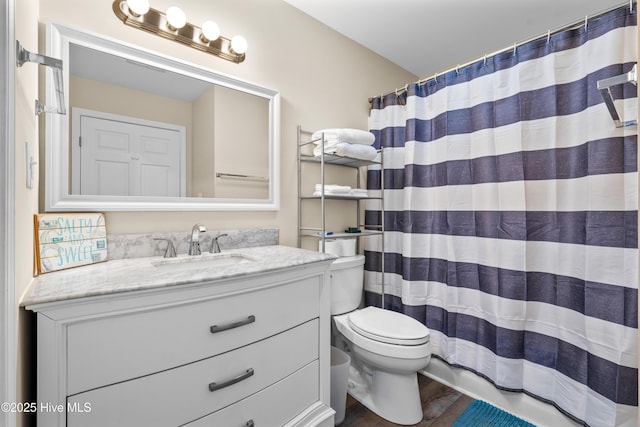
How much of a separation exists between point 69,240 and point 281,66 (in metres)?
1.43

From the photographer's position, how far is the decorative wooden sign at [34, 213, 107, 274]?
0.97 metres

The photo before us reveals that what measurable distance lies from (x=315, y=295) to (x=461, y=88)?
4.92ft

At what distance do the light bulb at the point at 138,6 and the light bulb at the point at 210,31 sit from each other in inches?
9.8

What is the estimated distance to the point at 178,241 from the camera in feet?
4.52

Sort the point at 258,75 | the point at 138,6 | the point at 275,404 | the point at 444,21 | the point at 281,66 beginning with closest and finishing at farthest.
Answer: the point at 275,404, the point at 138,6, the point at 258,75, the point at 281,66, the point at 444,21

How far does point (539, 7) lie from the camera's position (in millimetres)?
1771

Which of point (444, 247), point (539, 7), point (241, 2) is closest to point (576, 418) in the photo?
point (444, 247)

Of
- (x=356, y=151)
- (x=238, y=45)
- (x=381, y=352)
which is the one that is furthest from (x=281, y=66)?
(x=381, y=352)

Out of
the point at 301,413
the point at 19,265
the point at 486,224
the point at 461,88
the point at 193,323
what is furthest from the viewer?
the point at 461,88

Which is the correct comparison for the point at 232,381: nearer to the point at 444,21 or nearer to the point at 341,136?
the point at 341,136

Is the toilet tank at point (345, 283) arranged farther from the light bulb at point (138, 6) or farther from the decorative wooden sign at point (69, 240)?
the light bulb at point (138, 6)

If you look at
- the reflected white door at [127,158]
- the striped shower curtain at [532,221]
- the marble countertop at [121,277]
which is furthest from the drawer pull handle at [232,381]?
the striped shower curtain at [532,221]

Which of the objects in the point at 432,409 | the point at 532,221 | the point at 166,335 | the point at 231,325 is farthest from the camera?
the point at 432,409

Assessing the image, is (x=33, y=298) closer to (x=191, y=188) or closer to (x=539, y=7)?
(x=191, y=188)
